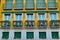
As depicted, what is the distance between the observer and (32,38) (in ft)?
68.9

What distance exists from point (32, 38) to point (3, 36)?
4.75 meters

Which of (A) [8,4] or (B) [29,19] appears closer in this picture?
(B) [29,19]

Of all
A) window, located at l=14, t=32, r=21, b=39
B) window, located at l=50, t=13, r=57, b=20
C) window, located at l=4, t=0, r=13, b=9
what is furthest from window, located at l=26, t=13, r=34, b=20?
window, located at l=4, t=0, r=13, b=9

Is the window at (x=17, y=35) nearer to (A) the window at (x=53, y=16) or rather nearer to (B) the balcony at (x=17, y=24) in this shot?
(B) the balcony at (x=17, y=24)

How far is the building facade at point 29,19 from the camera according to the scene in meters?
21.2

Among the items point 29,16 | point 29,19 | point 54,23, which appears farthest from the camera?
point 29,16

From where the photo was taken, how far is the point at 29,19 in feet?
72.4

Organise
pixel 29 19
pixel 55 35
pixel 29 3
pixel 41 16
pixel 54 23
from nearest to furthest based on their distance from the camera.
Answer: pixel 55 35
pixel 54 23
pixel 29 19
pixel 41 16
pixel 29 3

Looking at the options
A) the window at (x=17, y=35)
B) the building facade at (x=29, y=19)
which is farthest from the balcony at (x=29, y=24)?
the window at (x=17, y=35)

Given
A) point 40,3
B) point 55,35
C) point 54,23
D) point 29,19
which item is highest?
point 40,3

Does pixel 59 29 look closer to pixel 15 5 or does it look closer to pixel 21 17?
pixel 21 17

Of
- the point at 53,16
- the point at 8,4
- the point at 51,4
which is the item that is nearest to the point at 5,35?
the point at 8,4

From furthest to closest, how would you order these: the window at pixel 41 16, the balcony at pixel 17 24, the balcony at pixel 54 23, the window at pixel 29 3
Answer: the window at pixel 29 3 → the window at pixel 41 16 → the balcony at pixel 17 24 → the balcony at pixel 54 23

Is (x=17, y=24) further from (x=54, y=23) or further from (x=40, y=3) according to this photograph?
(x=54, y=23)
